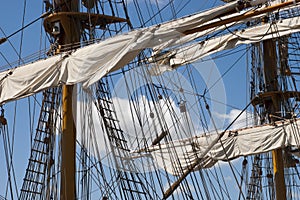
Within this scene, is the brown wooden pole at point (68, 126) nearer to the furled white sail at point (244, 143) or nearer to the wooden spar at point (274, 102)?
the furled white sail at point (244, 143)

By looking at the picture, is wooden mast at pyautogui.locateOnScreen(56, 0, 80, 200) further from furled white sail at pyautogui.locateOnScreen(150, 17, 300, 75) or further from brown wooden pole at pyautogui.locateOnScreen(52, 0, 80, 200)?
furled white sail at pyautogui.locateOnScreen(150, 17, 300, 75)

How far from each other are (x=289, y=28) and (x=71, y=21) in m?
8.63

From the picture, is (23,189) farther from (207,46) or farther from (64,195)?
(207,46)

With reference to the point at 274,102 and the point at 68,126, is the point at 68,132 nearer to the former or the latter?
the point at 68,126

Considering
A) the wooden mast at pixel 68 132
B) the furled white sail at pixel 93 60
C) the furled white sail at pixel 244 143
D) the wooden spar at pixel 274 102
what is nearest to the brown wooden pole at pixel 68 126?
the wooden mast at pixel 68 132

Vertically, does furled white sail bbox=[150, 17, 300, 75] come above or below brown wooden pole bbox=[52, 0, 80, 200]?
above

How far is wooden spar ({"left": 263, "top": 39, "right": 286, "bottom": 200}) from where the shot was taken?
78.1 feet

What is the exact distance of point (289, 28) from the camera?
2283 centimetres

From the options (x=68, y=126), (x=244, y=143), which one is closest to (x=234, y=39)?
(x=244, y=143)

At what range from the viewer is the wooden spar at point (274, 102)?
938 inches

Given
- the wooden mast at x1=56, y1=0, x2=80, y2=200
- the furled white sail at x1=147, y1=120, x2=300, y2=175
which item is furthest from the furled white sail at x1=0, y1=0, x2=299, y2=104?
the furled white sail at x1=147, y1=120, x2=300, y2=175


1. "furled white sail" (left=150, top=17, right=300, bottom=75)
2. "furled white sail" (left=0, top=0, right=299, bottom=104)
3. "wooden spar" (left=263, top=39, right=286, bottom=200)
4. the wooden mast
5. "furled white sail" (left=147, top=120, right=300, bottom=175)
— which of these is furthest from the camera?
"wooden spar" (left=263, top=39, right=286, bottom=200)

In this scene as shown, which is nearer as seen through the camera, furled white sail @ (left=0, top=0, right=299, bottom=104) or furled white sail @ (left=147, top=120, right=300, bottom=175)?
furled white sail @ (left=0, top=0, right=299, bottom=104)

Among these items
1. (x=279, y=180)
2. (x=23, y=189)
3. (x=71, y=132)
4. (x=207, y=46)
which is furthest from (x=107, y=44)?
(x=279, y=180)
